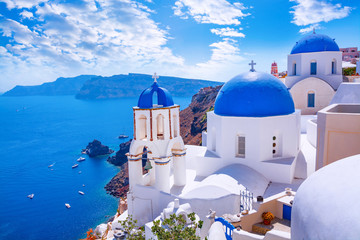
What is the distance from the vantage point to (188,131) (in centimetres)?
4678

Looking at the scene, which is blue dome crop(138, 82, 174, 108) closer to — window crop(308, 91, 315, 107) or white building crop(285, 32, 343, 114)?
white building crop(285, 32, 343, 114)

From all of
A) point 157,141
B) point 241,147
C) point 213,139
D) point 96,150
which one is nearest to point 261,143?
point 241,147

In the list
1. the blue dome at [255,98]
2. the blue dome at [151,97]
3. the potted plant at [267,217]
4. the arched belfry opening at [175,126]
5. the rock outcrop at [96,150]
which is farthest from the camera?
the rock outcrop at [96,150]

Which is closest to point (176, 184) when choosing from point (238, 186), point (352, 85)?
point (238, 186)

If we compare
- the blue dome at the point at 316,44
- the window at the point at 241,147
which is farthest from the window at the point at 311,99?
the window at the point at 241,147

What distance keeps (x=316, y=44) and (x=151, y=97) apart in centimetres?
1448

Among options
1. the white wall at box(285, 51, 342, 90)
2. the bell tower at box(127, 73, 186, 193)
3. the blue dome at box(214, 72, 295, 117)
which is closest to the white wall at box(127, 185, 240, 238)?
the bell tower at box(127, 73, 186, 193)

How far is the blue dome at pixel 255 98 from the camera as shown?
1100cm

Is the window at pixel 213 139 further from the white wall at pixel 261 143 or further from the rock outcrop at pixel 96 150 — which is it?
A: the rock outcrop at pixel 96 150

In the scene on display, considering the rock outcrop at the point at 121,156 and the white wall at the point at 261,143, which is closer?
the white wall at the point at 261,143

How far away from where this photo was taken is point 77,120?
334 feet

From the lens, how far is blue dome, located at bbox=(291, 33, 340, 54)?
18500mm

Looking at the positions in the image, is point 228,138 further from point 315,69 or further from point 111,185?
point 111,185

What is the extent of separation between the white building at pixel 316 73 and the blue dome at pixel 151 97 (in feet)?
38.0
